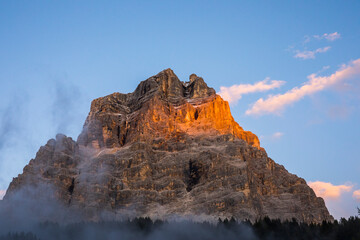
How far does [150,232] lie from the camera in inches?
7352

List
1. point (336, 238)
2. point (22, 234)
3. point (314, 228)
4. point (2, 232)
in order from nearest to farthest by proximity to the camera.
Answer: point (336, 238) < point (314, 228) < point (22, 234) < point (2, 232)

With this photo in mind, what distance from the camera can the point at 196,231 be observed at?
180 m

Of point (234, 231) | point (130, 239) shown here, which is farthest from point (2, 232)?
point (234, 231)

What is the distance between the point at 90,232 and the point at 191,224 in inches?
1500

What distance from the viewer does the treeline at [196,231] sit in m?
163

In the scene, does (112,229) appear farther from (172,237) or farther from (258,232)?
(258,232)

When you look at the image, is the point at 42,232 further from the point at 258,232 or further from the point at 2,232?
the point at 258,232

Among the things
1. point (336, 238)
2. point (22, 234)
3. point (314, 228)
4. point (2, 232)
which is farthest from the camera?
point (2, 232)

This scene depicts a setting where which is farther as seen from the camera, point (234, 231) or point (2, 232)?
point (2, 232)

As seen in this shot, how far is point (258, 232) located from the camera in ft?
569

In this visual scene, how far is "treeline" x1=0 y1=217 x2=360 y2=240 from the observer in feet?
536

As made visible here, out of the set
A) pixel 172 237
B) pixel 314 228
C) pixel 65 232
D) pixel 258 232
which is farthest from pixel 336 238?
pixel 65 232

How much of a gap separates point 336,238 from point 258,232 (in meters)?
27.7

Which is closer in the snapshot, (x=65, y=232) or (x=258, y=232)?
(x=258, y=232)
